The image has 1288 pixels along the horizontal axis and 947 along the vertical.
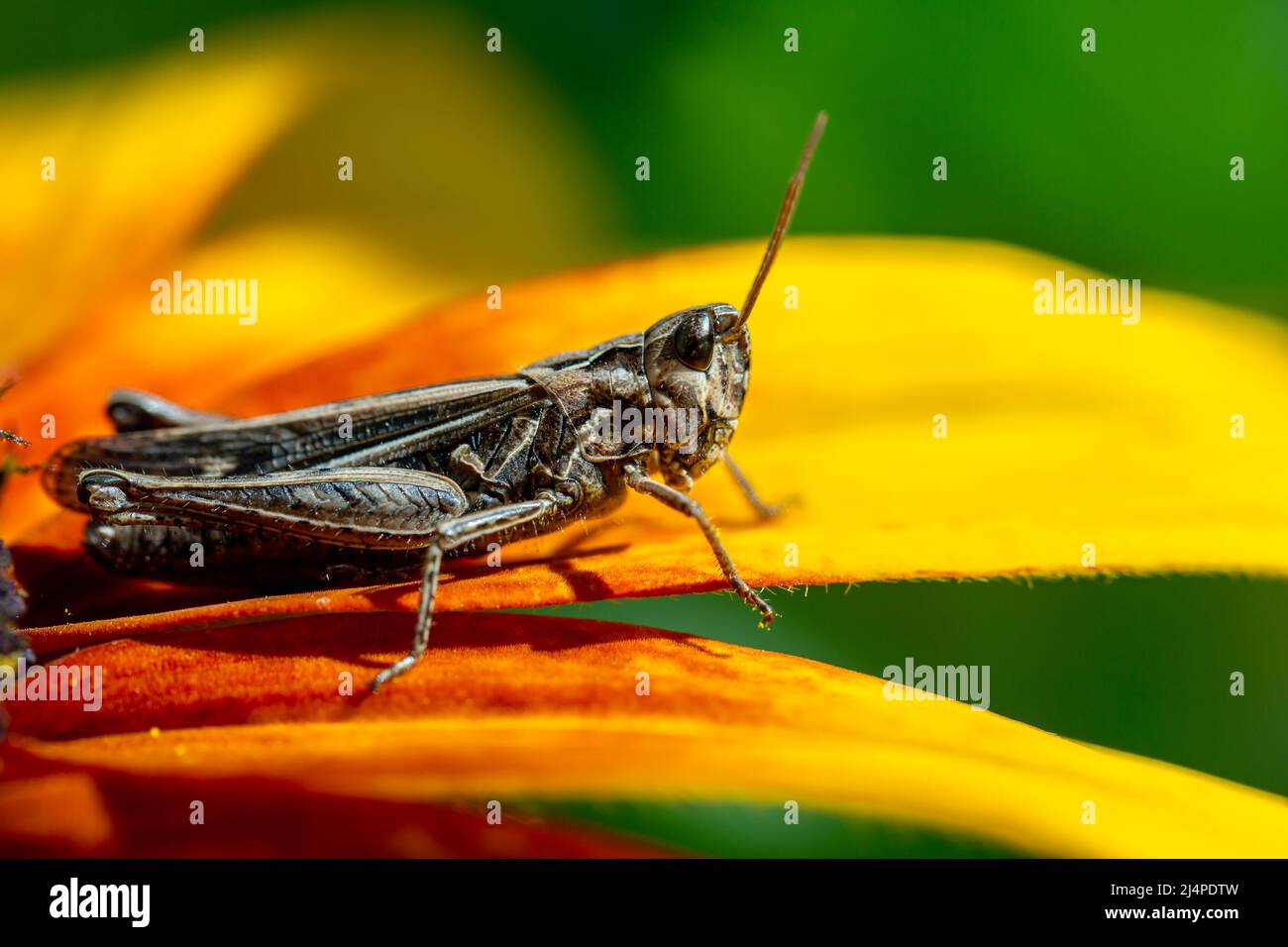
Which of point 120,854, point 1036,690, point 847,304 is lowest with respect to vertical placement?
point 120,854

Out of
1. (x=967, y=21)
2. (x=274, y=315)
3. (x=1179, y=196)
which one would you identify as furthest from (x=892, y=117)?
(x=274, y=315)

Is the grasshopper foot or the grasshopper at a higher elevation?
the grasshopper

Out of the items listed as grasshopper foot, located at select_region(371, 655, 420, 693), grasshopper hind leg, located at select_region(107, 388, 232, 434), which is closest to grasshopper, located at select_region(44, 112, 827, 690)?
grasshopper hind leg, located at select_region(107, 388, 232, 434)

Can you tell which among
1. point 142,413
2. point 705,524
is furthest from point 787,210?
point 142,413

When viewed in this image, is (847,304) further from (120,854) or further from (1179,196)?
(120,854)

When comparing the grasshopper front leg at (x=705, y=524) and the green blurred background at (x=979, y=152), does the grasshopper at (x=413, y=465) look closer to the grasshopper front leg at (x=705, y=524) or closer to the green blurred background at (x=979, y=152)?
the grasshopper front leg at (x=705, y=524)

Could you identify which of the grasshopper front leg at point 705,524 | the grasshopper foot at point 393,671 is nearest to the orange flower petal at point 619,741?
the grasshopper foot at point 393,671

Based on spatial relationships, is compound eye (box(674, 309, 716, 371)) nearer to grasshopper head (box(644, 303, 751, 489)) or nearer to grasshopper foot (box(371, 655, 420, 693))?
grasshopper head (box(644, 303, 751, 489))
